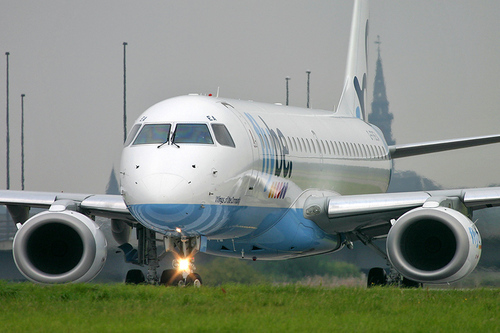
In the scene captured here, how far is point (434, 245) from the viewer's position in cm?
1775

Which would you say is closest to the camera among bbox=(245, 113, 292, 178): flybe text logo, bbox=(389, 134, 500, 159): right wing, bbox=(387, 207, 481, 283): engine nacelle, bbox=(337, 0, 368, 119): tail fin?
bbox=(387, 207, 481, 283): engine nacelle

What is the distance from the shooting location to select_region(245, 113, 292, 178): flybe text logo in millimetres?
18422

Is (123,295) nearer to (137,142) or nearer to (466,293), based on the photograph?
(137,142)

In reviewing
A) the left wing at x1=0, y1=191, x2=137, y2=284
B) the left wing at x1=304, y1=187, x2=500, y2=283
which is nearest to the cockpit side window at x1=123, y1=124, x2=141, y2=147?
the left wing at x1=0, y1=191, x2=137, y2=284

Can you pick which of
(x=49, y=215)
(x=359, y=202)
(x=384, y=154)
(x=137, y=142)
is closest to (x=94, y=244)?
(x=49, y=215)

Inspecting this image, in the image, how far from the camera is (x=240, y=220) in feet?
57.3

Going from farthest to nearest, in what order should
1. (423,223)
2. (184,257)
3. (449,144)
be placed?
(449,144) < (423,223) < (184,257)

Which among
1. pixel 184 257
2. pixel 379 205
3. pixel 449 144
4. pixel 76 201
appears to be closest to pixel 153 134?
pixel 184 257

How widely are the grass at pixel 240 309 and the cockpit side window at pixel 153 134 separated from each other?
7.94ft

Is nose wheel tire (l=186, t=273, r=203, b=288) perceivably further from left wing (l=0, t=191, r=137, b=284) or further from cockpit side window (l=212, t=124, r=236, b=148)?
cockpit side window (l=212, t=124, r=236, b=148)

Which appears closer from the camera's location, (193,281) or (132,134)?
(193,281)

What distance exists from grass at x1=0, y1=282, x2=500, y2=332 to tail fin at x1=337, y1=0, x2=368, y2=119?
1426 centimetres

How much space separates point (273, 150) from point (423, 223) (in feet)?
10.6

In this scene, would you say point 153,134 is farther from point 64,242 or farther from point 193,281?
point 64,242
